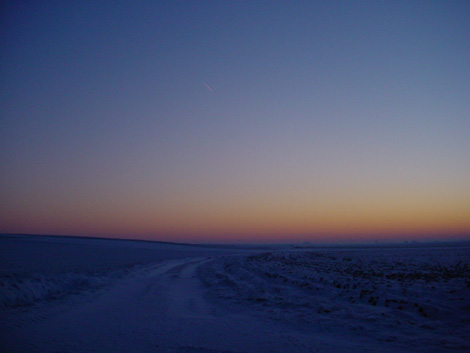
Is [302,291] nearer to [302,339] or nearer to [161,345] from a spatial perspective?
[302,339]

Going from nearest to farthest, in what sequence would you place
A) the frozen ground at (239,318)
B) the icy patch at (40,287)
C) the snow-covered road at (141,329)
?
1. the snow-covered road at (141,329)
2. the frozen ground at (239,318)
3. the icy patch at (40,287)

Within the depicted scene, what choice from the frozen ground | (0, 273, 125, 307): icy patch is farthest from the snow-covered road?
(0, 273, 125, 307): icy patch

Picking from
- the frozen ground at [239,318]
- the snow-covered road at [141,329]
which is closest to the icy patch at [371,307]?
the frozen ground at [239,318]

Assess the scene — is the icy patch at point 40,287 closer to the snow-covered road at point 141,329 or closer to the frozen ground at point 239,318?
the frozen ground at point 239,318

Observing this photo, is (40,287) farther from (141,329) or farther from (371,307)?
(371,307)

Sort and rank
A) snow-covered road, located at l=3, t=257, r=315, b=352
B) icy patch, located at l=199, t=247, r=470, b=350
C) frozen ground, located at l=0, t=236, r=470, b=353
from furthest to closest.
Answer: icy patch, located at l=199, t=247, r=470, b=350 → frozen ground, located at l=0, t=236, r=470, b=353 → snow-covered road, located at l=3, t=257, r=315, b=352

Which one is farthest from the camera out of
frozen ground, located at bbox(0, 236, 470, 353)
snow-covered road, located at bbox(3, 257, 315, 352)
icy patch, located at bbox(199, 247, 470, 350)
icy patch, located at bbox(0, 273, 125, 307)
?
icy patch, located at bbox(0, 273, 125, 307)

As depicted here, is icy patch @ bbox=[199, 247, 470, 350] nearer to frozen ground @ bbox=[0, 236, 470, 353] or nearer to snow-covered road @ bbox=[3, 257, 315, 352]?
frozen ground @ bbox=[0, 236, 470, 353]

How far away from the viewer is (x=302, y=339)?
7.84 m

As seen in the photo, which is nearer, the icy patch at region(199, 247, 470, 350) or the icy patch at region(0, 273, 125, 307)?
the icy patch at region(199, 247, 470, 350)

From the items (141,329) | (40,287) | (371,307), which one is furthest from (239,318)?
(40,287)

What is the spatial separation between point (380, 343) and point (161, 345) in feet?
18.2

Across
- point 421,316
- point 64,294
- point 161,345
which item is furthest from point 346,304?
point 64,294

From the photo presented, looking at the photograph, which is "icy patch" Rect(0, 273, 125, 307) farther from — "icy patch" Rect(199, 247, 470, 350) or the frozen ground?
"icy patch" Rect(199, 247, 470, 350)
